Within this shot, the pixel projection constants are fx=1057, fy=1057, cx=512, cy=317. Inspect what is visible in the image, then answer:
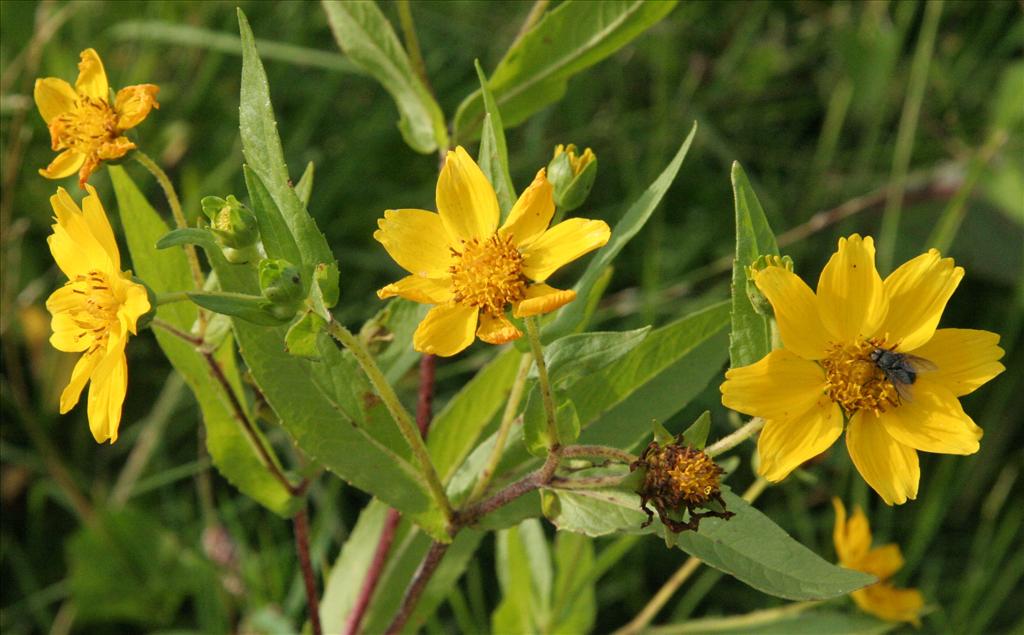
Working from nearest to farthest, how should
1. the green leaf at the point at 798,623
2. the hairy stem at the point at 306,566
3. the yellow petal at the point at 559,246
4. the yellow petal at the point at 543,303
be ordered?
the yellow petal at the point at 543,303, the yellow petal at the point at 559,246, the hairy stem at the point at 306,566, the green leaf at the point at 798,623

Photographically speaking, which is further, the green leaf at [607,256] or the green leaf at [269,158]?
the green leaf at [607,256]

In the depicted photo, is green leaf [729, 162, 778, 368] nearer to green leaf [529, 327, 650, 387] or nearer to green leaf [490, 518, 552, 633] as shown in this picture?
green leaf [529, 327, 650, 387]

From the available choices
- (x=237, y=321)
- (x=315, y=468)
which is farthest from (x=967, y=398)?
(x=237, y=321)

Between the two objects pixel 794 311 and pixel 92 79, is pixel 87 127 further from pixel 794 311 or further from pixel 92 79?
pixel 794 311

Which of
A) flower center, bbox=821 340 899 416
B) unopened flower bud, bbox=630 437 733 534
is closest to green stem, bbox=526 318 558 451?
unopened flower bud, bbox=630 437 733 534

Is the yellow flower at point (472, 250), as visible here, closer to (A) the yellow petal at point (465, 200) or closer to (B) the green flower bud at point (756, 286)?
(A) the yellow petal at point (465, 200)

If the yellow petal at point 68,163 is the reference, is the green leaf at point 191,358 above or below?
below

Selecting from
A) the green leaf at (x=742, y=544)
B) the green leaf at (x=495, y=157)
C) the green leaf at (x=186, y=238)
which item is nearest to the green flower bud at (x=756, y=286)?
the green leaf at (x=742, y=544)
